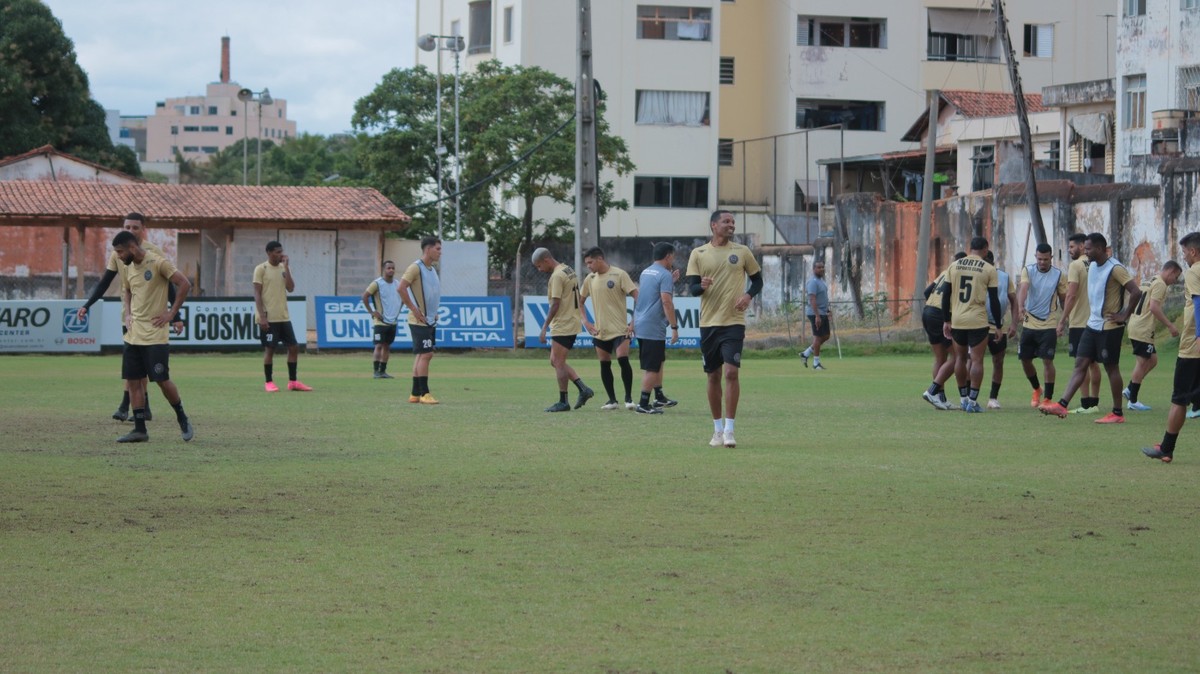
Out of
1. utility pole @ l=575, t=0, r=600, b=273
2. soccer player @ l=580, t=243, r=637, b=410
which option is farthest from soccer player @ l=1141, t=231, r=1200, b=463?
utility pole @ l=575, t=0, r=600, b=273

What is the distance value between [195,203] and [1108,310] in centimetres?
3558

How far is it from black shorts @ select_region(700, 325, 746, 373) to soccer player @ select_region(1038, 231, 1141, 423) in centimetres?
475

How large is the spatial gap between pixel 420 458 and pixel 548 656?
6.81 meters

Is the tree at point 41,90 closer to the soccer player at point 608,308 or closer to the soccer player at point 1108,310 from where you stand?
the soccer player at point 608,308

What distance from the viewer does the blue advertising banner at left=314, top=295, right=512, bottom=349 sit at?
3594cm

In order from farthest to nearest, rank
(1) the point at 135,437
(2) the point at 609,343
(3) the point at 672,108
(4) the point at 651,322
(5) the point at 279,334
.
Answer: (3) the point at 672,108
(5) the point at 279,334
(2) the point at 609,343
(4) the point at 651,322
(1) the point at 135,437

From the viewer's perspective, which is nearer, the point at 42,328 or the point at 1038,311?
the point at 1038,311

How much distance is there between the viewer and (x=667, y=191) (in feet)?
210

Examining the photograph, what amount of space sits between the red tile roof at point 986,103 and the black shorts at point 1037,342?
39.9 metres

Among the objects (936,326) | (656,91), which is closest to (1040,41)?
(656,91)

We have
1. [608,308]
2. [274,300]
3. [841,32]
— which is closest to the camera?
[608,308]

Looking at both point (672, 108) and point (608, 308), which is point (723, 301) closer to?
point (608, 308)

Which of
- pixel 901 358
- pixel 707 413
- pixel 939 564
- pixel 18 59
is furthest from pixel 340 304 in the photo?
pixel 18 59

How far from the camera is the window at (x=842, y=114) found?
66.7 metres
